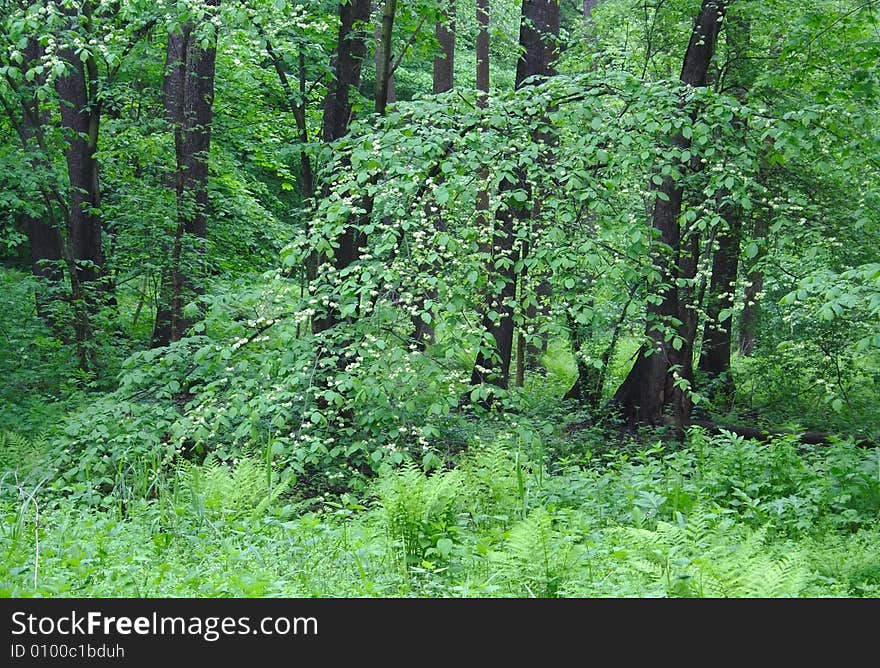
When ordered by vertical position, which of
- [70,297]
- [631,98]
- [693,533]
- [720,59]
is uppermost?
[720,59]

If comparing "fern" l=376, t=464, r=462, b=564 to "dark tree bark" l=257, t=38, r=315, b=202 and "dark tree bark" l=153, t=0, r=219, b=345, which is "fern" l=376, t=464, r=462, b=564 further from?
"dark tree bark" l=153, t=0, r=219, b=345

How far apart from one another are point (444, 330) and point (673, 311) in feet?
15.9

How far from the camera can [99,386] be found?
38.8ft

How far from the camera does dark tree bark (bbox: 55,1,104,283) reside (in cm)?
1243

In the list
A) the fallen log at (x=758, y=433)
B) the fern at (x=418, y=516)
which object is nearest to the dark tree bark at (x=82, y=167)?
the fern at (x=418, y=516)

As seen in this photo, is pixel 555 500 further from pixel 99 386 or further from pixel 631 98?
pixel 99 386

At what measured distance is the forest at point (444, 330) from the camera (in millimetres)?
5176

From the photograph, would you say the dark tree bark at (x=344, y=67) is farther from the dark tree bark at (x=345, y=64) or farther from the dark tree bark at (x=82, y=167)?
the dark tree bark at (x=82, y=167)

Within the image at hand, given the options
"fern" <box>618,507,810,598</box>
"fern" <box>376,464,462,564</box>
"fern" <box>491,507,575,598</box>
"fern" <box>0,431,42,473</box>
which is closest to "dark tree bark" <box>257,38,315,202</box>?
"fern" <box>0,431,42,473</box>

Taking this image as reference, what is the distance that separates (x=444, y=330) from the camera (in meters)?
7.07

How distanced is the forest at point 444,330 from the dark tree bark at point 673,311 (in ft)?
0.16

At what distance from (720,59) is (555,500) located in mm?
7943
